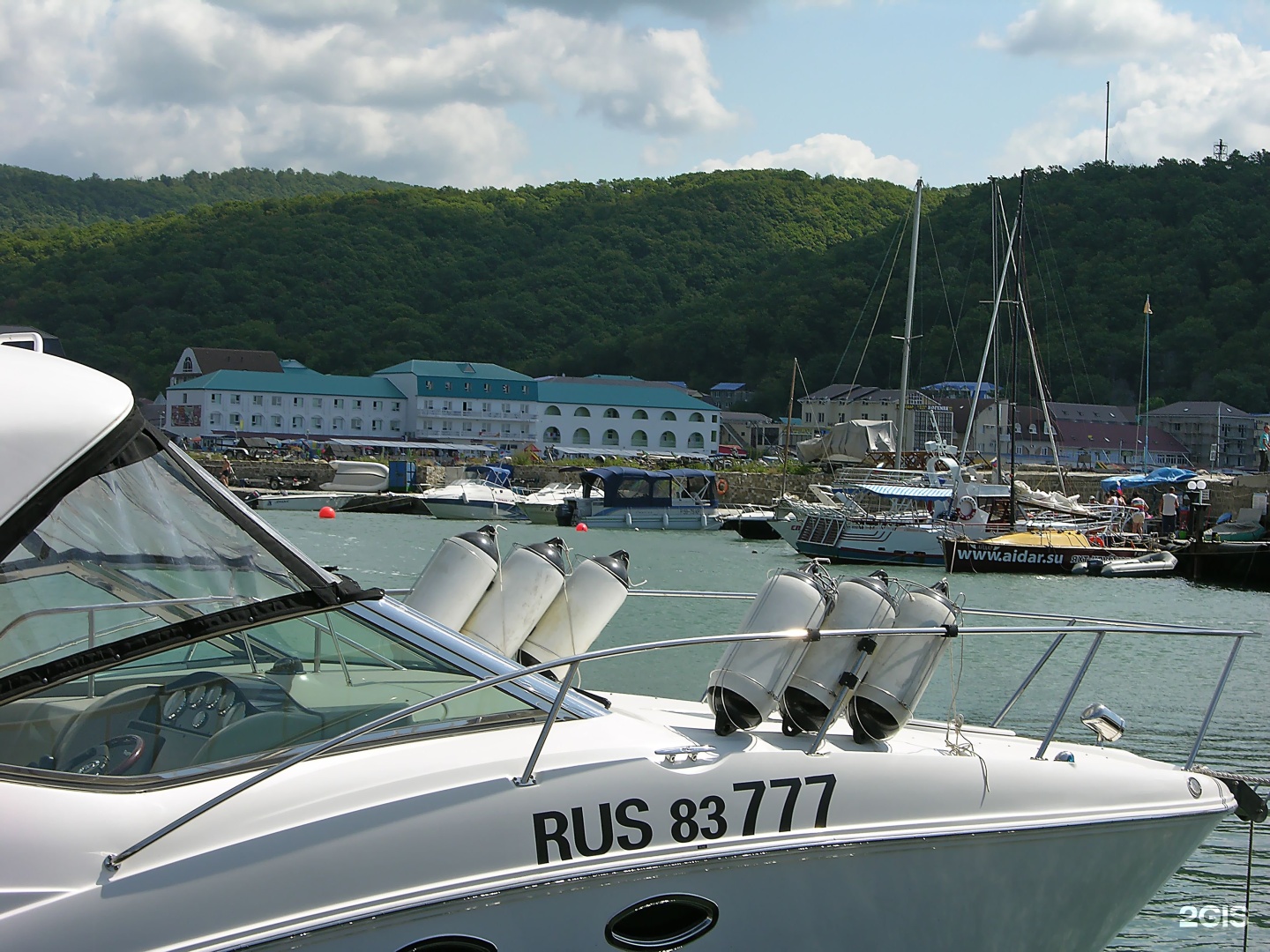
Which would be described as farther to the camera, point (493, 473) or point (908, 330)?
point (493, 473)

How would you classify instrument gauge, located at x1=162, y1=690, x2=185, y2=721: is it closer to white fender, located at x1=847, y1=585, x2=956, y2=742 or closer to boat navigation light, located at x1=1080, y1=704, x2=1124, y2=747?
white fender, located at x1=847, y1=585, x2=956, y2=742

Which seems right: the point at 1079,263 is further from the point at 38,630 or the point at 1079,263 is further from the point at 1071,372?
the point at 38,630

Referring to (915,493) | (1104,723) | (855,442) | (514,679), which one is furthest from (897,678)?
(855,442)

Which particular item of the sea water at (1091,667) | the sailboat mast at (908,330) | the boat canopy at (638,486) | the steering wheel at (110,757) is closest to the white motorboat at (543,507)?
the boat canopy at (638,486)

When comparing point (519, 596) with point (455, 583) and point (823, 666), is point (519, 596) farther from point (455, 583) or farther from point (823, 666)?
Answer: point (823, 666)

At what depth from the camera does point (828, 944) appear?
389 centimetres

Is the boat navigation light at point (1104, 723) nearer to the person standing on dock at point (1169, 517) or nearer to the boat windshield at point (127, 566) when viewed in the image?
the boat windshield at point (127, 566)

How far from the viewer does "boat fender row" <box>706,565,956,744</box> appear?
4254 millimetres

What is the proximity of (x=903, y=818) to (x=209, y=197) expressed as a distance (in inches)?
8191

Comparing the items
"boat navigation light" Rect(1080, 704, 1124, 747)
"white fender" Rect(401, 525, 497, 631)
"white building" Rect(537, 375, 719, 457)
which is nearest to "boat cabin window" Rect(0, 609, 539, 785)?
"white fender" Rect(401, 525, 497, 631)

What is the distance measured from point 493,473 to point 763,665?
227 feet

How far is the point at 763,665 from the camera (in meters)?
4.27

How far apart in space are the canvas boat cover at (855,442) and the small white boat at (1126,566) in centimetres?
2087

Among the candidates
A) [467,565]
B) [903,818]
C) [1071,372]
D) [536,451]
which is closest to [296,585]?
[467,565]
